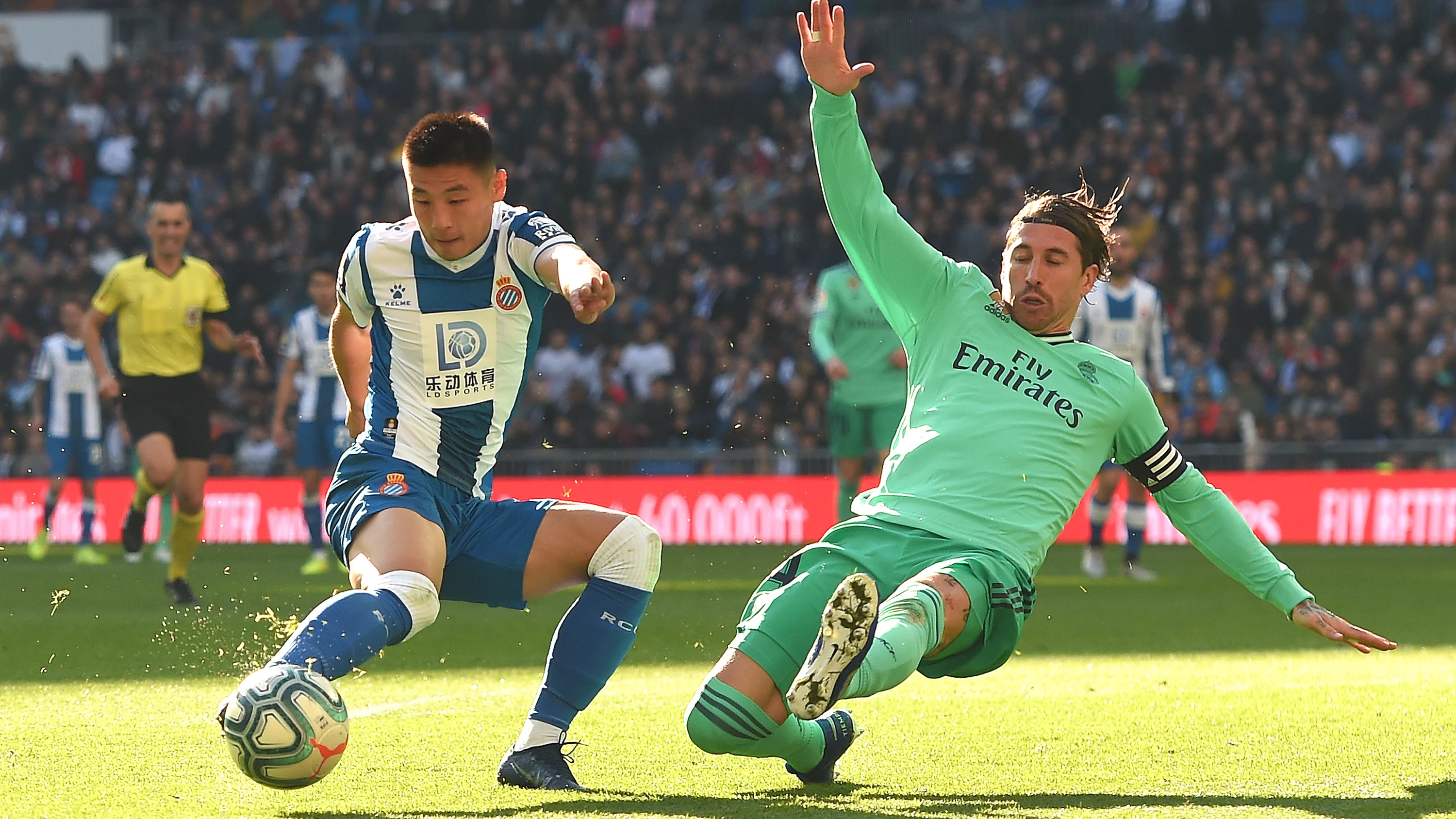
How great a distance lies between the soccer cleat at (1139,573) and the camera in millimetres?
11961

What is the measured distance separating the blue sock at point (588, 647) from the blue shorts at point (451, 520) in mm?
166

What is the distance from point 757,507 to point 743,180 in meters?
5.60

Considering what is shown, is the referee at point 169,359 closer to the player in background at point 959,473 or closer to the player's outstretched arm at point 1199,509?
the player in background at point 959,473

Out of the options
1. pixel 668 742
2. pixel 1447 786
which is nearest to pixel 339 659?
pixel 668 742

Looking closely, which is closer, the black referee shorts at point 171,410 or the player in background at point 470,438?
the player in background at point 470,438

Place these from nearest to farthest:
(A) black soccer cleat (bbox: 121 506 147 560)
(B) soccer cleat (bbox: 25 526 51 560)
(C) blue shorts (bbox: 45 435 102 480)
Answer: (A) black soccer cleat (bbox: 121 506 147 560), (B) soccer cleat (bbox: 25 526 51 560), (C) blue shorts (bbox: 45 435 102 480)

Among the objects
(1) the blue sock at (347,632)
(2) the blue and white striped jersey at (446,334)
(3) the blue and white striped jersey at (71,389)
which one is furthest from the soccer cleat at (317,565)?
(1) the blue sock at (347,632)

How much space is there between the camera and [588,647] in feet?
15.6

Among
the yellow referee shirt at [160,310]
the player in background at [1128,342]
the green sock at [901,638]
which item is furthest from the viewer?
the player in background at [1128,342]

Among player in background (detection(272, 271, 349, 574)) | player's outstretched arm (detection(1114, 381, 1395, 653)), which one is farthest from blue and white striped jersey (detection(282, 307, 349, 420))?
player's outstretched arm (detection(1114, 381, 1395, 653))

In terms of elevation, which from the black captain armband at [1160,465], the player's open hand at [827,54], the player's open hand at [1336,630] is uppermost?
the player's open hand at [827,54]

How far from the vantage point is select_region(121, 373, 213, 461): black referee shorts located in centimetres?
1016

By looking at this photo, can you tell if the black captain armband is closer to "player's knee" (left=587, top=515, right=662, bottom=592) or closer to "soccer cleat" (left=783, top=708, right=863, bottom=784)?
"soccer cleat" (left=783, top=708, right=863, bottom=784)

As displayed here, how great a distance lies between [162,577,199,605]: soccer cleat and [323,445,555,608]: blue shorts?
18.4ft
